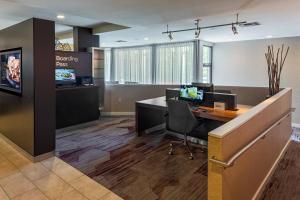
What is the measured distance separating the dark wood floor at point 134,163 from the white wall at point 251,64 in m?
4.04

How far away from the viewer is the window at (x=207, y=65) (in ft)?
25.8

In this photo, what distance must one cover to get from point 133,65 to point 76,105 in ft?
12.9

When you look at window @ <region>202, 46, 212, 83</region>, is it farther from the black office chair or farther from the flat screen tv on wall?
the flat screen tv on wall

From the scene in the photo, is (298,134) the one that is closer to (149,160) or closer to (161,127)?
(161,127)

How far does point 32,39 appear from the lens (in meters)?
3.34

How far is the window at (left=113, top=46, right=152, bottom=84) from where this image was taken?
339 inches

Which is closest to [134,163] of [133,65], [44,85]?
[44,85]

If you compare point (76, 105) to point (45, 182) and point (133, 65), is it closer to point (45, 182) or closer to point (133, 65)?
point (45, 182)

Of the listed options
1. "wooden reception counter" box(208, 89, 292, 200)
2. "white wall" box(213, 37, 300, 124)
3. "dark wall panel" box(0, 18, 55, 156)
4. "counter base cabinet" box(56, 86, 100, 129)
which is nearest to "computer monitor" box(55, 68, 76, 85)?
"counter base cabinet" box(56, 86, 100, 129)

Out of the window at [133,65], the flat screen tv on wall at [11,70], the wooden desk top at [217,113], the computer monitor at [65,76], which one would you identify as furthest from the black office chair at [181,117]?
the window at [133,65]

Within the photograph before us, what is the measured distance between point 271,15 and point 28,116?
177 inches

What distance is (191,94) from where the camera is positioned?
435cm

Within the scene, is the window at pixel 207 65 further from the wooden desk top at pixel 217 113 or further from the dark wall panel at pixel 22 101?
the dark wall panel at pixel 22 101

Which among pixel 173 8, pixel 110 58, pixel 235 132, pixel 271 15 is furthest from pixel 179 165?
pixel 110 58
